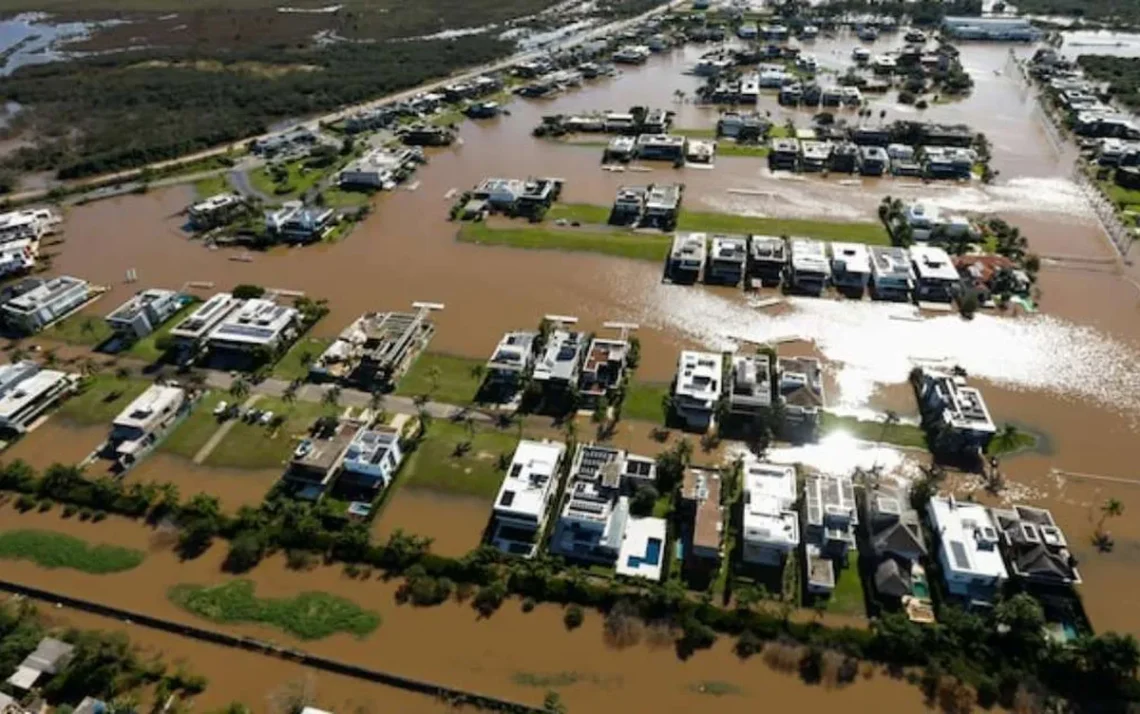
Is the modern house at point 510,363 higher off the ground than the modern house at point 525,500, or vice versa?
the modern house at point 510,363

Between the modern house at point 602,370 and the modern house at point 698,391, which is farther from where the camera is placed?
the modern house at point 602,370

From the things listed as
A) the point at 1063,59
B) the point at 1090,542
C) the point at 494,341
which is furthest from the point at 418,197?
the point at 1063,59

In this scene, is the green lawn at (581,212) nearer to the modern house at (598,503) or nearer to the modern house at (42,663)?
the modern house at (598,503)

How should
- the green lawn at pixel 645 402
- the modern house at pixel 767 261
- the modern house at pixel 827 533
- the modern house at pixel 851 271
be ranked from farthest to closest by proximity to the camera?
the modern house at pixel 767 261 < the modern house at pixel 851 271 < the green lawn at pixel 645 402 < the modern house at pixel 827 533

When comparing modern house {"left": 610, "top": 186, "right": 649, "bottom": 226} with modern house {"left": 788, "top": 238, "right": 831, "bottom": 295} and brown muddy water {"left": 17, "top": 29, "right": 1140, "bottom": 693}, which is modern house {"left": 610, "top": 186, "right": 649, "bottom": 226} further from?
modern house {"left": 788, "top": 238, "right": 831, "bottom": 295}

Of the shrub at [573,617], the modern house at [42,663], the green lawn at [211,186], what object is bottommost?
the modern house at [42,663]

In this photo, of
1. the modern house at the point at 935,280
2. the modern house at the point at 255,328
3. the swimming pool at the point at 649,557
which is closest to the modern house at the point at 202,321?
the modern house at the point at 255,328

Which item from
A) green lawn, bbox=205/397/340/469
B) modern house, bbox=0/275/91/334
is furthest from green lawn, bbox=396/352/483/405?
modern house, bbox=0/275/91/334
